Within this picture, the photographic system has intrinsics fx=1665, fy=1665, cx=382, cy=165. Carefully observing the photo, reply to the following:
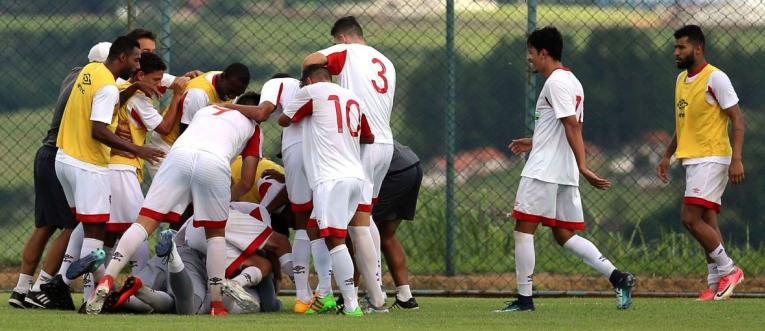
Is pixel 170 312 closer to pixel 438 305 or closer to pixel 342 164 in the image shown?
pixel 342 164

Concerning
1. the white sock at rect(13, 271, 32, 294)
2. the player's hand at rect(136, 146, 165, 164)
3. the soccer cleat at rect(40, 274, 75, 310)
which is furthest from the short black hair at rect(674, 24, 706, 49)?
the white sock at rect(13, 271, 32, 294)

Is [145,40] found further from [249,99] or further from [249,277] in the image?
[249,277]

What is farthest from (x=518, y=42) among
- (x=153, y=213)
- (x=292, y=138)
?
(x=153, y=213)

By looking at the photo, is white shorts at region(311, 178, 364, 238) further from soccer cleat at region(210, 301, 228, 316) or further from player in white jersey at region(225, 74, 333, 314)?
soccer cleat at region(210, 301, 228, 316)

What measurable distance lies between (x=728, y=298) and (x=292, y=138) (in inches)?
138

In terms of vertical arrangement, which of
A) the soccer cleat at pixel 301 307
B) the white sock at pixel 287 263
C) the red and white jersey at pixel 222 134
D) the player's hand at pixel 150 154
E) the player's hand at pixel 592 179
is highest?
the red and white jersey at pixel 222 134

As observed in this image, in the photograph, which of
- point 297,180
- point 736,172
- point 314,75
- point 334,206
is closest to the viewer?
point 334,206

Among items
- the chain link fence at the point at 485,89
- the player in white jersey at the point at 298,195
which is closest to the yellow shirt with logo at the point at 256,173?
the player in white jersey at the point at 298,195

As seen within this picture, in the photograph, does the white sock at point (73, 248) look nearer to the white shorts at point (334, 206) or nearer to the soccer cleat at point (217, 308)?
the soccer cleat at point (217, 308)

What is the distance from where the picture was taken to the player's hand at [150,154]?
10.4 metres

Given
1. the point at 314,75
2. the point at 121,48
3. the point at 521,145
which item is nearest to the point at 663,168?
the point at 521,145

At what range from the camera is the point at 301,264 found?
→ 10.5 meters

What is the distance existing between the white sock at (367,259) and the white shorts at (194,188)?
0.80 meters

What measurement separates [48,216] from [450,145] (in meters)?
3.48
